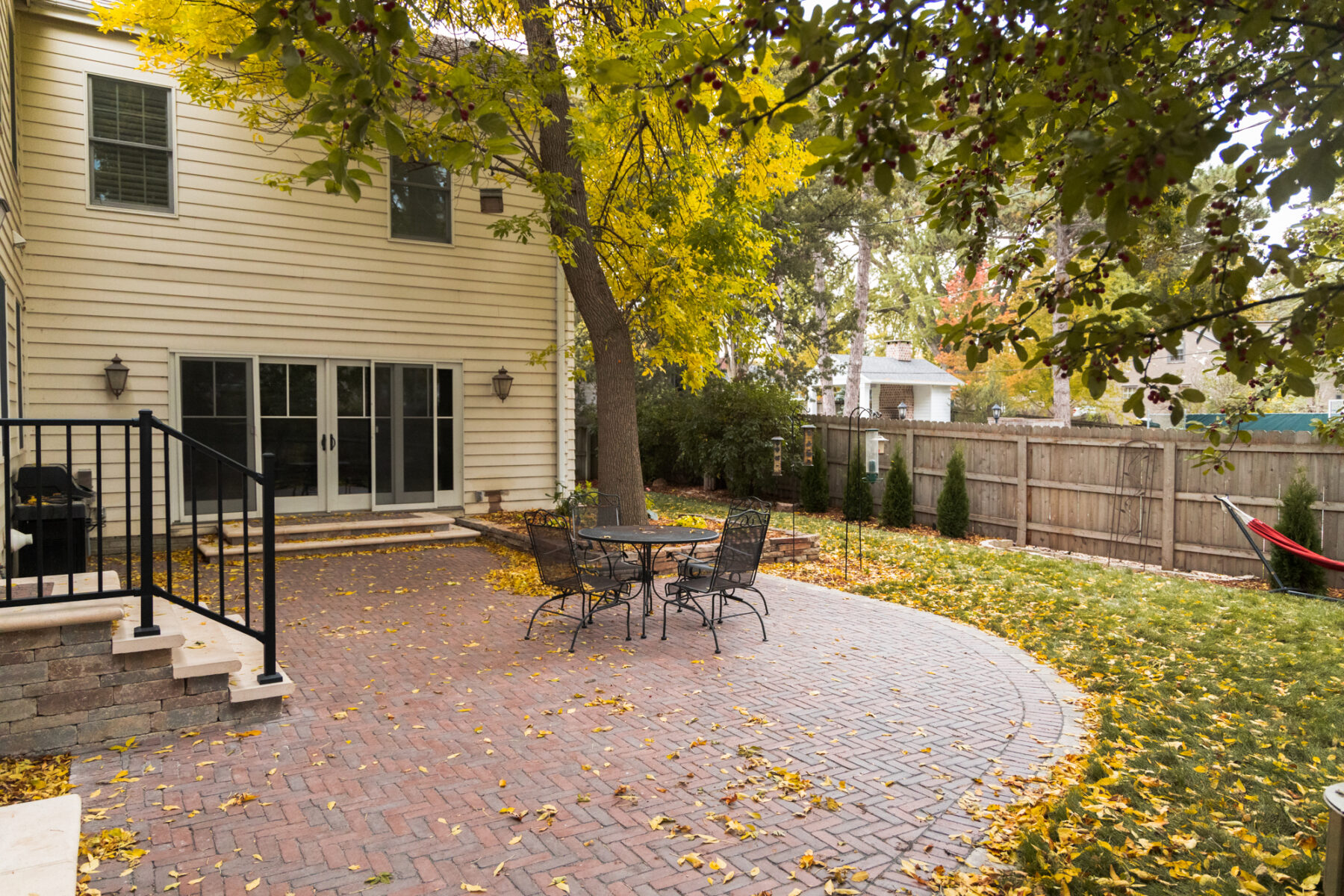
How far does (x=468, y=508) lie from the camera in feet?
39.2

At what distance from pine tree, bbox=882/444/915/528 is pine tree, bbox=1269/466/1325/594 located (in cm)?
527

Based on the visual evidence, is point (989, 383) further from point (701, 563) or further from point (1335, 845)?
point (1335, 845)

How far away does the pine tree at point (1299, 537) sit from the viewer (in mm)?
8781

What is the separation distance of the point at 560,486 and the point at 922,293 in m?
21.5

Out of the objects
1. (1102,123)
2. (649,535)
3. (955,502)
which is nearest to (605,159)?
(649,535)

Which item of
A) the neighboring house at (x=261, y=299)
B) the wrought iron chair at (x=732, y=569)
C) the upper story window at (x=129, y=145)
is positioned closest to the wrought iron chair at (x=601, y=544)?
the wrought iron chair at (x=732, y=569)

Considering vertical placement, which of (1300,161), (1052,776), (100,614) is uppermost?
(1300,161)

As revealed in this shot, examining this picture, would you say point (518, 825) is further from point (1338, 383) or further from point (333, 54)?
point (1338, 383)

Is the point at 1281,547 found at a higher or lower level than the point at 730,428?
lower

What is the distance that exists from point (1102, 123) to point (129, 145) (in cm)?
1057

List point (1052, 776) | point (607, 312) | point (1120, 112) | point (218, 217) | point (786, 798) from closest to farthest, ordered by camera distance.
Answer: point (1120, 112) → point (786, 798) → point (1052, 776) → point (607, 312) → point (218, 217)

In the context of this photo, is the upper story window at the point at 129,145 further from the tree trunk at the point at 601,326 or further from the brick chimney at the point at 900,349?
the brick chimney at the point at 900,349

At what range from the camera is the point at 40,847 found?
2824 millimetres

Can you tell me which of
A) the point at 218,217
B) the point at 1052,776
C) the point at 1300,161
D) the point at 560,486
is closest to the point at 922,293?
the point at 560,486
